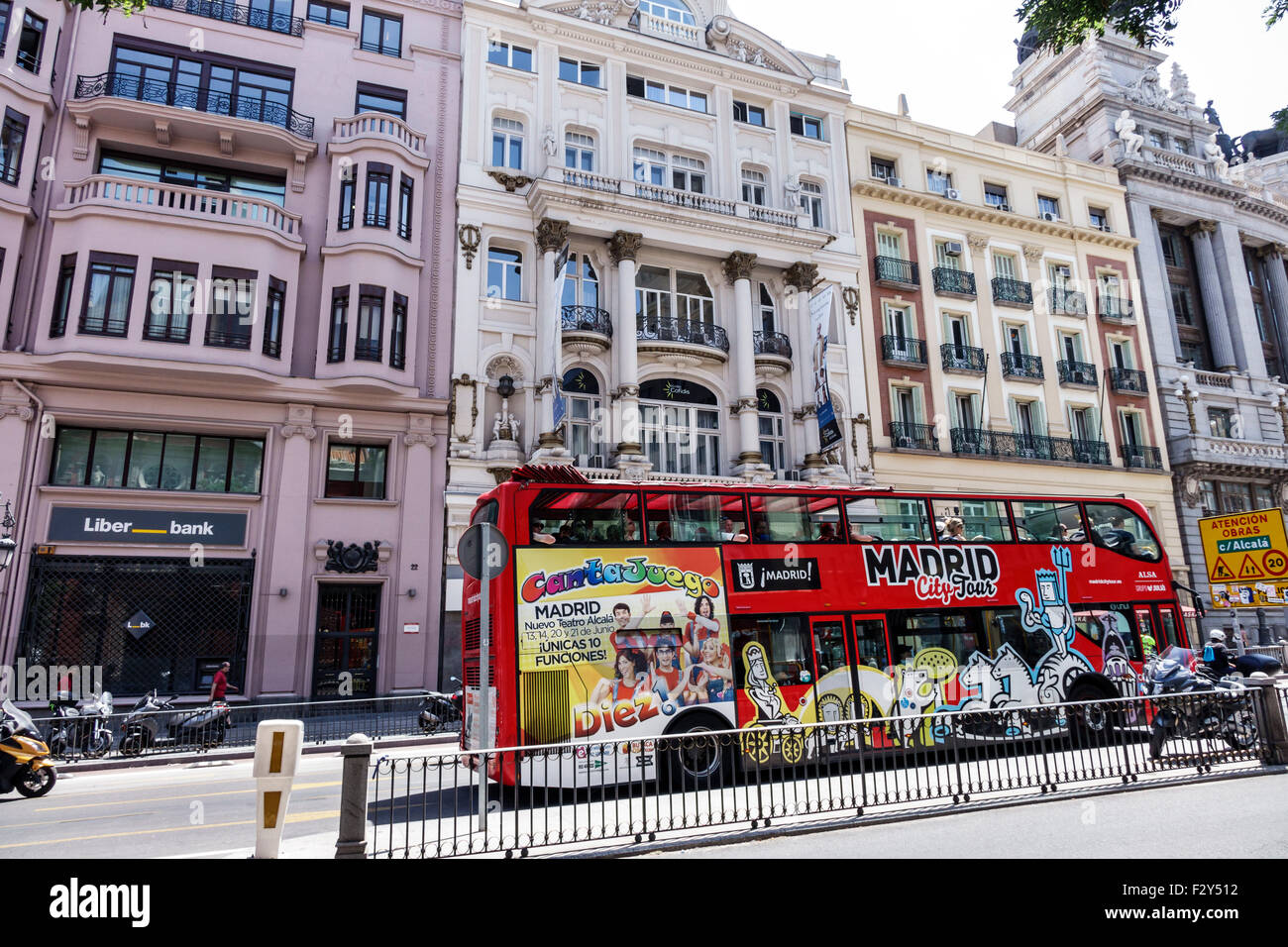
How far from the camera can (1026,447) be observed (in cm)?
3256

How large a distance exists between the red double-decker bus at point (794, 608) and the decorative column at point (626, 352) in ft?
42.3

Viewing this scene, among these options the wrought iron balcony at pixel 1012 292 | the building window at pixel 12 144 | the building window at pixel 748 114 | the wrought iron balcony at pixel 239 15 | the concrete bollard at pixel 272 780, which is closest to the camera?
the concrete bollard at pixel 272 780

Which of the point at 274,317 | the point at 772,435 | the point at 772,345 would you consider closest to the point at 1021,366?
the point at 772,345

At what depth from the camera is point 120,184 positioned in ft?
71.9

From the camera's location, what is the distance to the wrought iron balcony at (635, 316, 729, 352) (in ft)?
89.7

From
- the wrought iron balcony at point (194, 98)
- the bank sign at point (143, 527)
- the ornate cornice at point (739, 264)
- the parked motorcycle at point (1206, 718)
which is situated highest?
the wrought iron balcony at point (194, 98)

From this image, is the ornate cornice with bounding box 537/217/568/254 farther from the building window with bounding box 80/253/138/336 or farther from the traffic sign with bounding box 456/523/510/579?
the traffic sign with bounding box 456/523/510/579

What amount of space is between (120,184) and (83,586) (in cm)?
1143

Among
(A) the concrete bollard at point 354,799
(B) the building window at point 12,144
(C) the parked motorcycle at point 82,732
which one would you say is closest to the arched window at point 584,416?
(C) the parked motorcycle at point 82,732

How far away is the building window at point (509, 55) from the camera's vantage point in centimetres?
2809

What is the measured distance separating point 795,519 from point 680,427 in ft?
50.0

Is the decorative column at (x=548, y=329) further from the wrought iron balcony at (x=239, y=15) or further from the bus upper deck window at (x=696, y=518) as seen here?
the bus upper deck window at (x=696, y=518)

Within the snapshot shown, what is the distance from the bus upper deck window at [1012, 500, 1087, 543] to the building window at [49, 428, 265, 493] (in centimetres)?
2001

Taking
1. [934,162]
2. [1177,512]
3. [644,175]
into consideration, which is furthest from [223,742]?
[1177,512]
